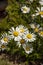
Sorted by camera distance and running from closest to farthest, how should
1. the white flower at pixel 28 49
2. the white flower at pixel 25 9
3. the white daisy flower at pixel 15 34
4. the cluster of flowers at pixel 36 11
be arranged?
1. the white daisy flower at pixel 15 34
2. the white flower at pixel 28 49
3. the cluster of flowers at pixel 36 11
4. the white flower at pixel 25 9

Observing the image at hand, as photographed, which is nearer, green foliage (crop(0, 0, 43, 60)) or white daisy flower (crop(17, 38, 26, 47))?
white daisy flower (crop(17, 38, 26, 47))

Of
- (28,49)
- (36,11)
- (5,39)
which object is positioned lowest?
(28,49)

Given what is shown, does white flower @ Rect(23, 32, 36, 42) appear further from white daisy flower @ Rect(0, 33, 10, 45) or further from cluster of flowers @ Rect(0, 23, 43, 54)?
white daisy flower @ Rect(0, 33, 10, 45)

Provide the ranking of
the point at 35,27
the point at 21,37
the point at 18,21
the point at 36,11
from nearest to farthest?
the point at 21,37
the point at 35,27
the point at 36,11
the point at 18,21

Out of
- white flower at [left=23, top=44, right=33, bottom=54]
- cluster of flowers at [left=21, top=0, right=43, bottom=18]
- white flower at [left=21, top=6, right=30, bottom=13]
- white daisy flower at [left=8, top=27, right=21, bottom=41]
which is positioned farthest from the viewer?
white flower at [left=21, top=6, right=30, bottom=13]

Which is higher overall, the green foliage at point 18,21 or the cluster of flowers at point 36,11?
the cluster of flowers at point 36,11

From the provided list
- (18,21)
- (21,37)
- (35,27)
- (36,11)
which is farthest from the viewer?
(18,21)

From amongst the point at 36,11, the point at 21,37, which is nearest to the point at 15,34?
the point at 21,37

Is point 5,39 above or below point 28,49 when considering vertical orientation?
above

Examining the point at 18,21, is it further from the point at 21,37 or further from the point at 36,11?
the point at 21,37

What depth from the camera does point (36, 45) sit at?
314 centimetres

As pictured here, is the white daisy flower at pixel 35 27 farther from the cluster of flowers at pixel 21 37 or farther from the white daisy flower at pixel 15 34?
the white daisy flower at pixel 15 34

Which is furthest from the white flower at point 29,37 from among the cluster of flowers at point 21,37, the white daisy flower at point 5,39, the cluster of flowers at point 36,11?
the cluster of flowers at point 36,11

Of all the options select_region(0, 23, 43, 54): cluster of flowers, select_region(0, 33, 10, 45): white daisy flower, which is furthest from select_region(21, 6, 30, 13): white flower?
select_region(0, 33, 10, 45): white daisy flower
